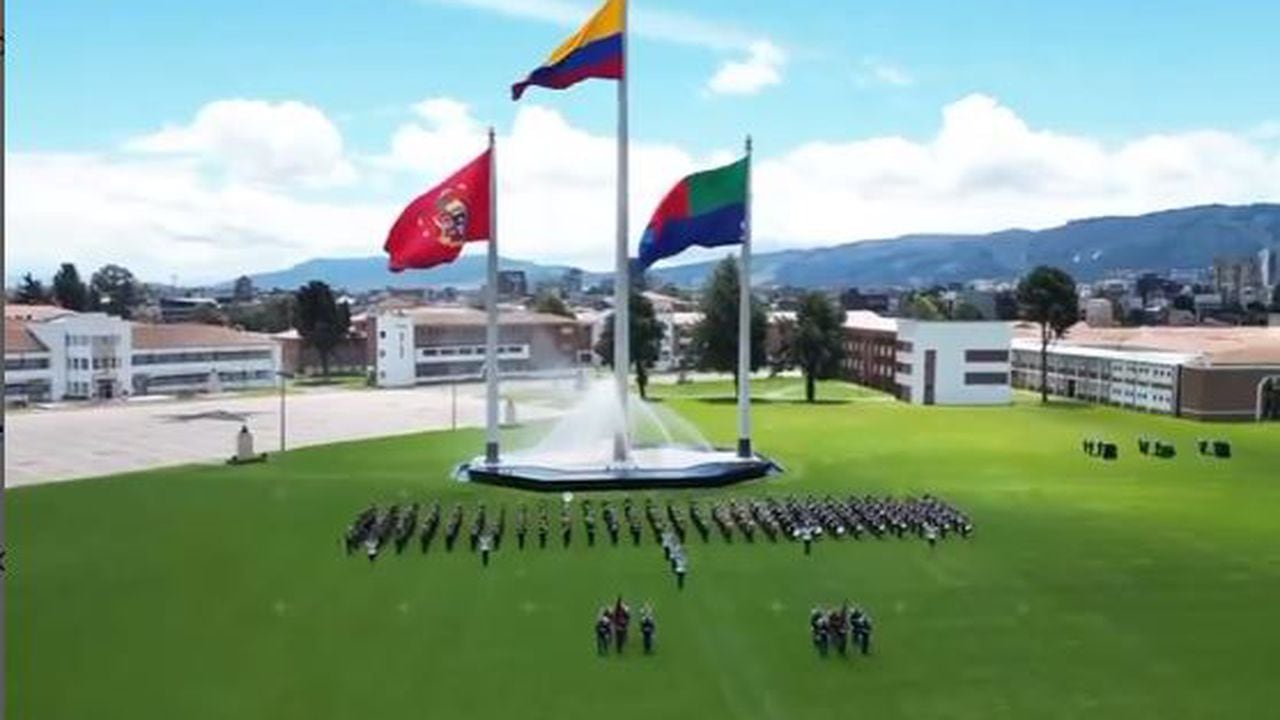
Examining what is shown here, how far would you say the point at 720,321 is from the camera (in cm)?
6347

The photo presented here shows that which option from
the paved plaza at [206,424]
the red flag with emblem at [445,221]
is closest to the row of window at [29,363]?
the paved plaza at [206,424]

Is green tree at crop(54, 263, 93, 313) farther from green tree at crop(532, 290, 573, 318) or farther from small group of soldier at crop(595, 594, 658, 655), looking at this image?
small group of soldier at crop(595, 594, 658, 655)

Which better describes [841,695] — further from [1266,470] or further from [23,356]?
[23,356]

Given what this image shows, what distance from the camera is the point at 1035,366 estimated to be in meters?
69.5

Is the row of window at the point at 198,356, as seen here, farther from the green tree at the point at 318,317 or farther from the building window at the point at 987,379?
the building window at the point at 987,379

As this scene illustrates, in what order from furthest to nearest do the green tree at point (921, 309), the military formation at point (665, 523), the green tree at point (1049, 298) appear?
the green tree at point (921, 309), the green tree at point (1049, 298), the military formation at point (665, 523)

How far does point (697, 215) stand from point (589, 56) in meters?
4.84

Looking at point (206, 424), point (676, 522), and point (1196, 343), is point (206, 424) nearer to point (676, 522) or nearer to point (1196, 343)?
point (676, 522)

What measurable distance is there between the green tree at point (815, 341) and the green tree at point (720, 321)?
9.66 feet

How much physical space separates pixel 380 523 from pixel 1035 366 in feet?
170

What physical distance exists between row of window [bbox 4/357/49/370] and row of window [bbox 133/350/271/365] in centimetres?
554

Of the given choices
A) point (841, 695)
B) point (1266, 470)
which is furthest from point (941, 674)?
point (1266, 470)

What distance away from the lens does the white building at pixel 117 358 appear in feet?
221

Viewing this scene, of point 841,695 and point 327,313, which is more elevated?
point 327,313
